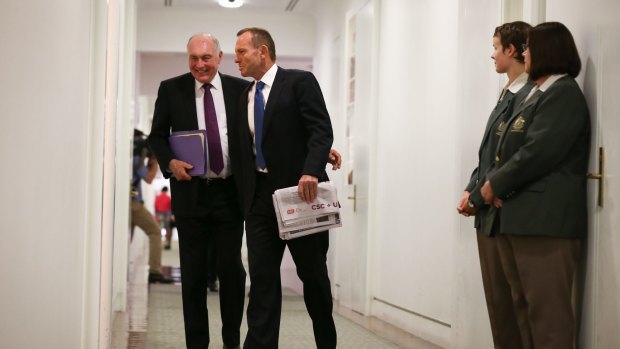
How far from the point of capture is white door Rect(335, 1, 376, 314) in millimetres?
6719

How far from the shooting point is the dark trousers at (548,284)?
9.99ft

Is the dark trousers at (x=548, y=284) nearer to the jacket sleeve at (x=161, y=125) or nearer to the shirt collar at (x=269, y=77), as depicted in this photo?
the shirt collar at (x=269, y=77)

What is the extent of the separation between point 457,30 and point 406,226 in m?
1.50

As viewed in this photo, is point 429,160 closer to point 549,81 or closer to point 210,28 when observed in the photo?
point 549,81

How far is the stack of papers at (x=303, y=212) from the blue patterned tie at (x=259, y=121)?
0.24 meters

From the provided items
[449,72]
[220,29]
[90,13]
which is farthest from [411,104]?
[220,29]

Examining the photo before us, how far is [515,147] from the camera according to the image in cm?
327

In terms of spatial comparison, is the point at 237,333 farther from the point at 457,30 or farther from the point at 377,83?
the point at 377,83

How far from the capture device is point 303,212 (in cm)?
344

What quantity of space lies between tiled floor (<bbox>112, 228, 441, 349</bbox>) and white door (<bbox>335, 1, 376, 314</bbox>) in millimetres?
260

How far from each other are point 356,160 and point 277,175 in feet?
11.6

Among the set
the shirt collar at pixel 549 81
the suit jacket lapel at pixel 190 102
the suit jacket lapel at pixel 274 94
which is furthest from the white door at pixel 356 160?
the shirt collar at pixel 549 81

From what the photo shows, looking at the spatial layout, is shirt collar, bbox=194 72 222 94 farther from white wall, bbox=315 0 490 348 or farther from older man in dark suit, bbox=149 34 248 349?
white wall, bbox=315 0 490 348

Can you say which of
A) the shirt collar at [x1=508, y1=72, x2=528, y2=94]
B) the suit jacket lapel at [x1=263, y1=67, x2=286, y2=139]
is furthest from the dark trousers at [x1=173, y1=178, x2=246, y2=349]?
the shirt collar at [x1=508, y1=72, x2=528, y2=94]
